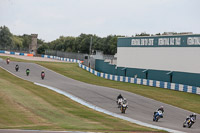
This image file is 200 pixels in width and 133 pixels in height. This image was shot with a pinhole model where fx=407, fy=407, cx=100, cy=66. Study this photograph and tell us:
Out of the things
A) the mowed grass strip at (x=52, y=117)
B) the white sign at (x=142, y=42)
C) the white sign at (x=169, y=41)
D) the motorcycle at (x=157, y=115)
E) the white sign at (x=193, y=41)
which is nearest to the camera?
the mowed grass strip at (x=52, y=117)

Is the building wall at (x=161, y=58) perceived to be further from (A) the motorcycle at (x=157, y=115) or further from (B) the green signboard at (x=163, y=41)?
(A) the motorcycle at (x=157, y=115)

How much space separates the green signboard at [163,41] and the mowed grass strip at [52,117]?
101ft

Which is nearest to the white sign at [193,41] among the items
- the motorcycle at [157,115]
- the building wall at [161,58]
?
the building wall at [161,58]

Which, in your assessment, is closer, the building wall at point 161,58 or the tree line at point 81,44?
the building wall at point 161,58

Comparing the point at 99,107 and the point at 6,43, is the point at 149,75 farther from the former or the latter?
the point at 6,43

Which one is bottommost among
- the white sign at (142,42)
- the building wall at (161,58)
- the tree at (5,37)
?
the building wall at (161,58)

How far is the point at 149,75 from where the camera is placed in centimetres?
7094

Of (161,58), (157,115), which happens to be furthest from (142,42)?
(157,115)

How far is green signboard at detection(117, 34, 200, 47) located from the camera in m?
60.6

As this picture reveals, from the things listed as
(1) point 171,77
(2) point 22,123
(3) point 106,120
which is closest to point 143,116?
(3) point 106,120

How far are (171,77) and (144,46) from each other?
1062cm

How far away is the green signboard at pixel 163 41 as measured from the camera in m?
60.6

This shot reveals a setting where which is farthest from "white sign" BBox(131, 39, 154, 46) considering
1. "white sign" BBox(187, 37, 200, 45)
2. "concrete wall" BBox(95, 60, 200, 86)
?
"white sign" BBox(187, 37, 200, 45)

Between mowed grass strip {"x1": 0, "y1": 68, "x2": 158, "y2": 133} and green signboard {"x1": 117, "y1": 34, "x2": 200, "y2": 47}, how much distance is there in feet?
101
